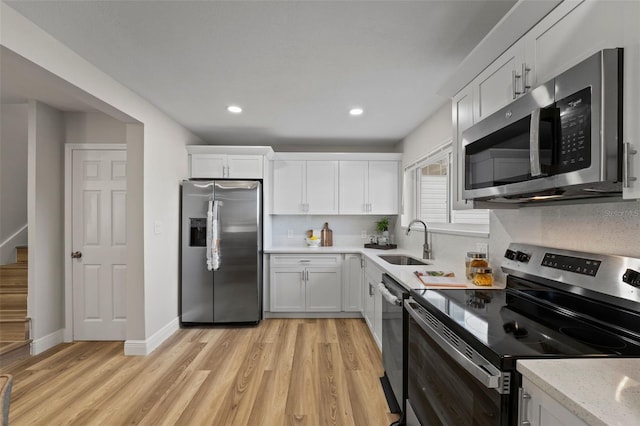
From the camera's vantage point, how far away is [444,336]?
1.22m

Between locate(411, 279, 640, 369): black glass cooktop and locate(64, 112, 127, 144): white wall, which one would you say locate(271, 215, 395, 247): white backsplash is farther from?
locate(411, 279, 640, 369): black glass cooktop

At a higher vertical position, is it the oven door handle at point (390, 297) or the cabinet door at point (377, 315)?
the oven door handle at point (390, 297)

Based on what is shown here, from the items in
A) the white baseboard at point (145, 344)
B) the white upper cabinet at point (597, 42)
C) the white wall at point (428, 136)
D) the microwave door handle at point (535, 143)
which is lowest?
the white baseboard at point (145, 344)

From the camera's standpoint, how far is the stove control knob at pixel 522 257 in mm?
1577

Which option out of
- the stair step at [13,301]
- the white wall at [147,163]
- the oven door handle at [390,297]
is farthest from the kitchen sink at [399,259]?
the stair step at [13,301]

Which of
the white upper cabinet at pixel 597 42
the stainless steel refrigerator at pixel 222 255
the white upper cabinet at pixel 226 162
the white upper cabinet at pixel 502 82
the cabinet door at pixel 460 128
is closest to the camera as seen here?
the white upper cabinet at pixel 597 42

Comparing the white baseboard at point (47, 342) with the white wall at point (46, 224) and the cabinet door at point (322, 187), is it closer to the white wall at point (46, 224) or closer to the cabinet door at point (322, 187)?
the white wall at point (46, 224)

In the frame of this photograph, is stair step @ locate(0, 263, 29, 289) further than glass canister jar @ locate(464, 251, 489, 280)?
Yes

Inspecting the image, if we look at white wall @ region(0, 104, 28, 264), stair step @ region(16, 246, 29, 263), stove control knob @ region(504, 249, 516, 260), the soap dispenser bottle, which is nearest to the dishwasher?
stove control knob @ region(504, 249, 516, 260)

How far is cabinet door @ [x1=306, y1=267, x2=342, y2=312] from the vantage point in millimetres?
3885

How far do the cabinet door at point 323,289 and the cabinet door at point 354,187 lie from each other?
906 mm

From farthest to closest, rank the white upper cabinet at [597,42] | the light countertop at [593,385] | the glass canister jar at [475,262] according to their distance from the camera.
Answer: the glass canister jar at [475,262]
the white upper cabinet at [597,42]
the light countertop at [593,385]

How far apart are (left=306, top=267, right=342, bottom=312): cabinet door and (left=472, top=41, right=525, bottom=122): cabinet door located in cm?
266

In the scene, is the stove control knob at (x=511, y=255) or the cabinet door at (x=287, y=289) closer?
the stove control knob at (x=511, y=255)
